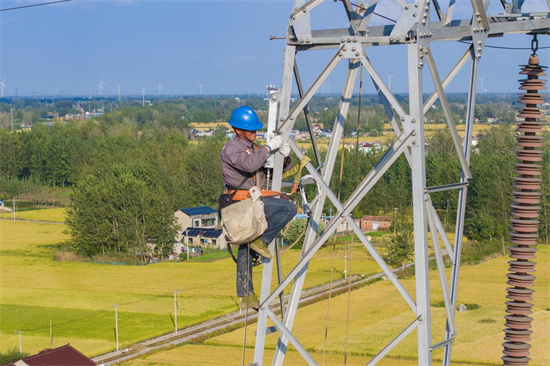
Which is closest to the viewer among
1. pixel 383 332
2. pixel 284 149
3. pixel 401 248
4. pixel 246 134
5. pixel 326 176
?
pixel 284 149

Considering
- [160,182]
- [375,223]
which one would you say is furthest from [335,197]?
[160,182]

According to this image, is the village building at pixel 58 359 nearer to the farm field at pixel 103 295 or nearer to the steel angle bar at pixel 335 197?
the farm field at pixel 103 295

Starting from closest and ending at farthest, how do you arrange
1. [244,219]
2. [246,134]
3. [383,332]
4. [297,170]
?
[244,219]
[246,134]
[297,170]
[383,332]

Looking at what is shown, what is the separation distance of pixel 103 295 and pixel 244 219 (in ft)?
152

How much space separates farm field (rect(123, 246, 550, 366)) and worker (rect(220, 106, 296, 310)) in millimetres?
26786

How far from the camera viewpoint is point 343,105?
1098cm

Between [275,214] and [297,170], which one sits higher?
[297,170]

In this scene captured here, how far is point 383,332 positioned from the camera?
43.2 meters

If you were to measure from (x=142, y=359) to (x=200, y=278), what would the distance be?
19397 mm

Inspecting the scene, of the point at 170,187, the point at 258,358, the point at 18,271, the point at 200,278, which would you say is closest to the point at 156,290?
the point at 200,278

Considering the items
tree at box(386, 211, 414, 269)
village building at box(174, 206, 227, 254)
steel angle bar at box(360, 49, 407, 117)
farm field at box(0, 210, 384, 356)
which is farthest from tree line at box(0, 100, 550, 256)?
steel angle bar at box(360, 49, 407, 117)

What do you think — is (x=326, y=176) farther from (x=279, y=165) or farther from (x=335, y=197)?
(x=335, y=197)

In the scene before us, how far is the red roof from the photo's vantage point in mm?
27547

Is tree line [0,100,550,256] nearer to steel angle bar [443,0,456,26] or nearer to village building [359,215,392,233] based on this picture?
village building [359,215,392,233]
